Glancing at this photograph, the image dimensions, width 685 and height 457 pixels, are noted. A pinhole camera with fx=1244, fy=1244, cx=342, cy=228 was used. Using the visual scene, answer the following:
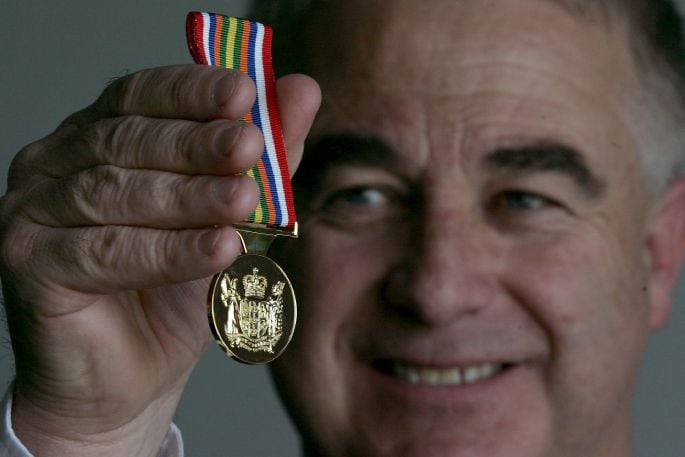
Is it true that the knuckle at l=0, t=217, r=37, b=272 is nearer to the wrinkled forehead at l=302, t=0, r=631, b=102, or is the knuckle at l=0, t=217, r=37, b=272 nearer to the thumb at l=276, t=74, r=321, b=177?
the thumb at l=276, t=74, r=321, b=177

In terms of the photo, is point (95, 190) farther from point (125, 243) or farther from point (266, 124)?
point (266, 124)

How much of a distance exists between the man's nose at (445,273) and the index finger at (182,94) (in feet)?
1.79

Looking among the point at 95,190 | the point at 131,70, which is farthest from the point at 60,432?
the point at 131,70

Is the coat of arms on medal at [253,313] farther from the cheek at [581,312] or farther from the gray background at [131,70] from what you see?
the gray background at [131,70]

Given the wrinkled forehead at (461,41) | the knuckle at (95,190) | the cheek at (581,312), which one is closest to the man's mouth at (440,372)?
the cheek at (581,312)

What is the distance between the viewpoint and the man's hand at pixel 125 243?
4.66ft

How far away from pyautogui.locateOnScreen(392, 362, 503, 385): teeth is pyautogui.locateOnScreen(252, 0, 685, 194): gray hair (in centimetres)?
43

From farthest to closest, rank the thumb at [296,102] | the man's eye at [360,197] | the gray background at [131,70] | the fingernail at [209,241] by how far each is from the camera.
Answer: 1. the gray background at [131,70]
2. the man's eye at [360,197]
3. the thumb at [296,102]
4. the fingernail at [209,241]

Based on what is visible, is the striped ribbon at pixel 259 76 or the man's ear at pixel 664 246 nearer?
the striped ribbon at pixel 259 76

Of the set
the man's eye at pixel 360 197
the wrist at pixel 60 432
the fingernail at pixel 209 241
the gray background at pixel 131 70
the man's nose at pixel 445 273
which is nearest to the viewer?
the fingernail at pixel 209 241

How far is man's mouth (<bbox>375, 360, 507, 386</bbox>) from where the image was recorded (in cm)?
200

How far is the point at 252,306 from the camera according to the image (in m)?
1.62

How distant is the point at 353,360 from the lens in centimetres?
199

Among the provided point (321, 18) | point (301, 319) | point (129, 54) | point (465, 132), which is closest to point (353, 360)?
point (301, 319)
